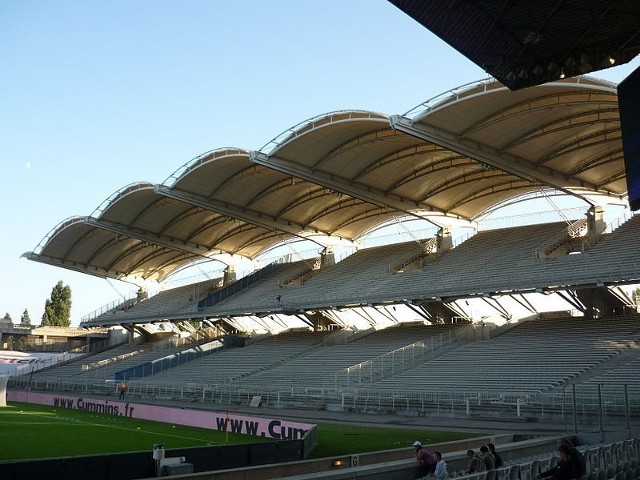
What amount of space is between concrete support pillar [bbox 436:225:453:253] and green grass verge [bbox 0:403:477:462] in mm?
22991

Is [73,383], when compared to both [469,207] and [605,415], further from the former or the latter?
[605,415]

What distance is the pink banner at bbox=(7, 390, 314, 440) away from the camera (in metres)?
21.9

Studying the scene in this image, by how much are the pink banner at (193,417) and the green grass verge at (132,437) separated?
Result: 360 mm

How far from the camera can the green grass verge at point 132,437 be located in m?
18.9

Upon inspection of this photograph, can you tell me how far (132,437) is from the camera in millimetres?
22672

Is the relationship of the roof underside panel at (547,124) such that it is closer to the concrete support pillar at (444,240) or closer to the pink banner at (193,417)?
the concrete support pillar at (444,240)

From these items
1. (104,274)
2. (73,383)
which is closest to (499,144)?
(73,383)

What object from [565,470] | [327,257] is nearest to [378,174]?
[327,257]

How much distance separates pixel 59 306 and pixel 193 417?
91.1 metres

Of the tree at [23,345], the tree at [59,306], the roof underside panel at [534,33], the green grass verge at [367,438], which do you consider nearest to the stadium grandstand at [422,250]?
the roof underside panel at [534,33]

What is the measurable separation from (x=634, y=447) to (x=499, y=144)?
2260 centimetres

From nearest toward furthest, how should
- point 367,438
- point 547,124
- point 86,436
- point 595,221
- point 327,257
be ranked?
point 367,438, point 86,436, point 547,124, point 595,221, point 327,257

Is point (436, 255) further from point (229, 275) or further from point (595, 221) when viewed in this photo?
point (229, 275)

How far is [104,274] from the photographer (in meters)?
68.0
